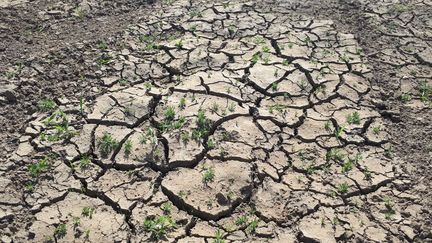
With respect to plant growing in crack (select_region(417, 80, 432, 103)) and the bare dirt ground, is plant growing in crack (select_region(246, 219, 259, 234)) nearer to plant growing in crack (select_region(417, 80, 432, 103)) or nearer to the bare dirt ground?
the bare dirt ground

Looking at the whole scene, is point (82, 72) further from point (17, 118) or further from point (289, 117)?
point (289, 117)

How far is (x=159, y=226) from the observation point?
3.17 metres

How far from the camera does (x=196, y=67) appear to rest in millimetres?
4703

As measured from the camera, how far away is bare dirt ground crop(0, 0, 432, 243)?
3262 millimetres

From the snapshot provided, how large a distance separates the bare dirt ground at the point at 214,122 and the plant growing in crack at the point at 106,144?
11mm

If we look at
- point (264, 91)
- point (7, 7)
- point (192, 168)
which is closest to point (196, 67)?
point (264, 91)

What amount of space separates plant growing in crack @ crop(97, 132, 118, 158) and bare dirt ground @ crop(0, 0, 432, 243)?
1 centimetres

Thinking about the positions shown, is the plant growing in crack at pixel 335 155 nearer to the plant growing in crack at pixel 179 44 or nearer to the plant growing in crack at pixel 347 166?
the plant growing in crack at pixel 347 166

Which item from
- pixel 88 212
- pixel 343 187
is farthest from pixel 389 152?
pixel 88 212

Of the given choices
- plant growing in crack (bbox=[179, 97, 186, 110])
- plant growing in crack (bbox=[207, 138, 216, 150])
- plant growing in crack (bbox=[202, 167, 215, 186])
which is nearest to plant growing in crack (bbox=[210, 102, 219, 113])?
plant growing in crack (bbox=[179, 97, 186, 110])

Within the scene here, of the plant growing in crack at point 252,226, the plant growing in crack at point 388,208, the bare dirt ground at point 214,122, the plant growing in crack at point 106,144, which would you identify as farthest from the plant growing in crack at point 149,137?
the plant growing in crack at point 388,208

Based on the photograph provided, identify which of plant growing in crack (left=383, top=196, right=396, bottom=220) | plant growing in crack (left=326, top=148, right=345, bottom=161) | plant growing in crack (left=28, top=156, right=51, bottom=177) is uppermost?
plant growing in crack (left=28, top=156, right=51, bottom=177)

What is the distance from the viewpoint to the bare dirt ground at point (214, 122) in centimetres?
326

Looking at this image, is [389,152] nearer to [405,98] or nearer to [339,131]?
[339,131]
